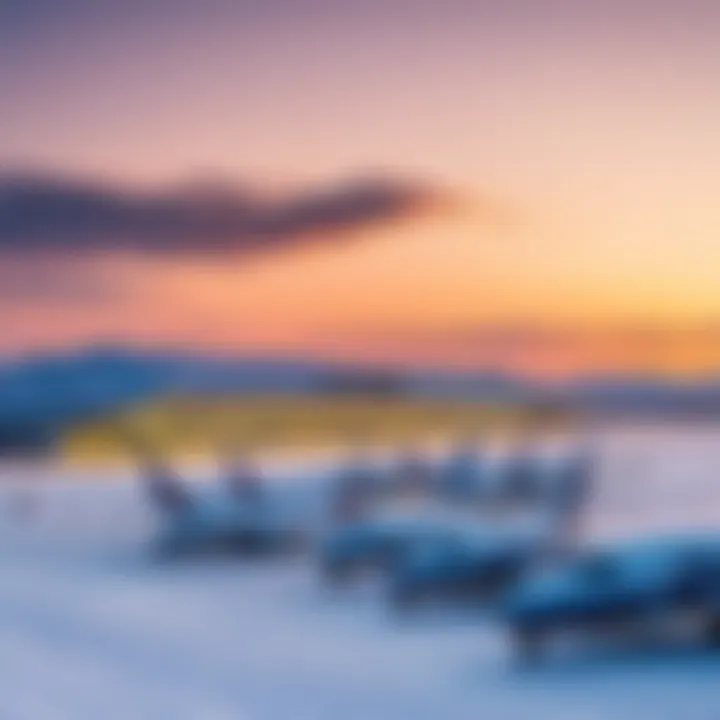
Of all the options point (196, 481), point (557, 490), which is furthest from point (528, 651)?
point (196, 481)

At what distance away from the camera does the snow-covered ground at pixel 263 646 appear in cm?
417

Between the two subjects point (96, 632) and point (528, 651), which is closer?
point (528, 651)

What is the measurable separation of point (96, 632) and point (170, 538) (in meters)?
2.17

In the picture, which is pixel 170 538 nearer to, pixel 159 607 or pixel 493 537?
pixel 159 607

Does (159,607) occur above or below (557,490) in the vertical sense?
below

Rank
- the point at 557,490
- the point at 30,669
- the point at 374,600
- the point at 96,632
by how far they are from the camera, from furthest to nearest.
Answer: the point at 557,490
the point at 374,600
the point at 96,632
the point at 30,669

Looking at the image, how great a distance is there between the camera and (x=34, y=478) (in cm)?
653

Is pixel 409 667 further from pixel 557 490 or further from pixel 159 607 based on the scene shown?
pixel 557 490

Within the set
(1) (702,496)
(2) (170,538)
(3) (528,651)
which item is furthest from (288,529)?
(3) (528,651)

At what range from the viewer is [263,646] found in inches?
201

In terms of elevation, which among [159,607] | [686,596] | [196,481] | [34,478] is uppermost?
[196,481]

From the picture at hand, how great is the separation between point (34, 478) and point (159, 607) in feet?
3.22

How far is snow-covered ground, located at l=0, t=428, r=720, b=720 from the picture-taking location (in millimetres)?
4172

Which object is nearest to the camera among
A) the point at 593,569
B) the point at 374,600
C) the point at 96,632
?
the point at 593,569
